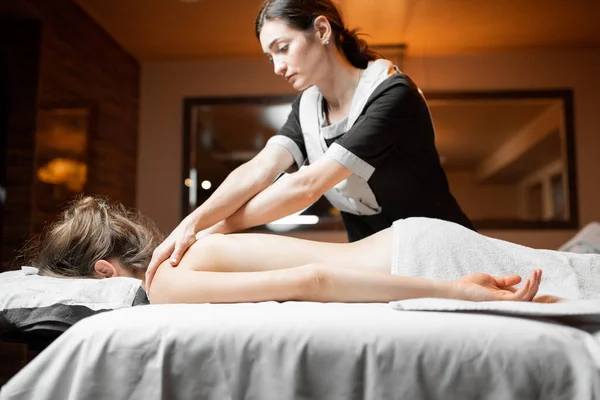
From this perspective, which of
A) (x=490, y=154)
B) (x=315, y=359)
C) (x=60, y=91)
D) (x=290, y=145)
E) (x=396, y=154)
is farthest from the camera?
(x=490, y=154)

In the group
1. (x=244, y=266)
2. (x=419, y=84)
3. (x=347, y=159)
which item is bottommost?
(x=244, y=266)

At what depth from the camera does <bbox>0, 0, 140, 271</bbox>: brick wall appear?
347 centimetres

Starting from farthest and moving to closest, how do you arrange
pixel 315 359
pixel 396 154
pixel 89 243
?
pixel 396 154, pixel 89 243, pixel 315 359

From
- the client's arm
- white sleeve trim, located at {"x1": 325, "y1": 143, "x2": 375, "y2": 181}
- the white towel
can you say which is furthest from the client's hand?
white sleeve trim, located at {"x1": 325, "y1": 143, "x2": 375, "y2": 181}

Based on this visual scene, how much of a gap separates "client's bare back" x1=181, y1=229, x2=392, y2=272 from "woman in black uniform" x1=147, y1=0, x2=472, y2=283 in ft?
0.65

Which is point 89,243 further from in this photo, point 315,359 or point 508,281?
point 508,281

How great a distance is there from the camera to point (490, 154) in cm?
498

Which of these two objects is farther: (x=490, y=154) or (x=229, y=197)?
(x=490, y=154)

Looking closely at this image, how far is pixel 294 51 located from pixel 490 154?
11.6 feet

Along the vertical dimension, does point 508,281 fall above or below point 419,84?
below

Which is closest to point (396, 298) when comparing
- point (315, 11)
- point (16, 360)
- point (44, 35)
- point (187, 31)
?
point (315, 11)

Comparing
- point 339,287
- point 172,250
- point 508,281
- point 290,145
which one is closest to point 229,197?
point 172,250

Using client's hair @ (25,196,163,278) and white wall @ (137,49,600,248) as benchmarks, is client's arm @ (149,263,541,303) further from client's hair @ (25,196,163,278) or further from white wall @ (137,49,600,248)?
white wall @ (137,49,600,248)

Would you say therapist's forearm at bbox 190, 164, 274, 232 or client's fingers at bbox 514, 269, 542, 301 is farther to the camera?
therapist's forearm at bbox 190, 164, 274, 232
